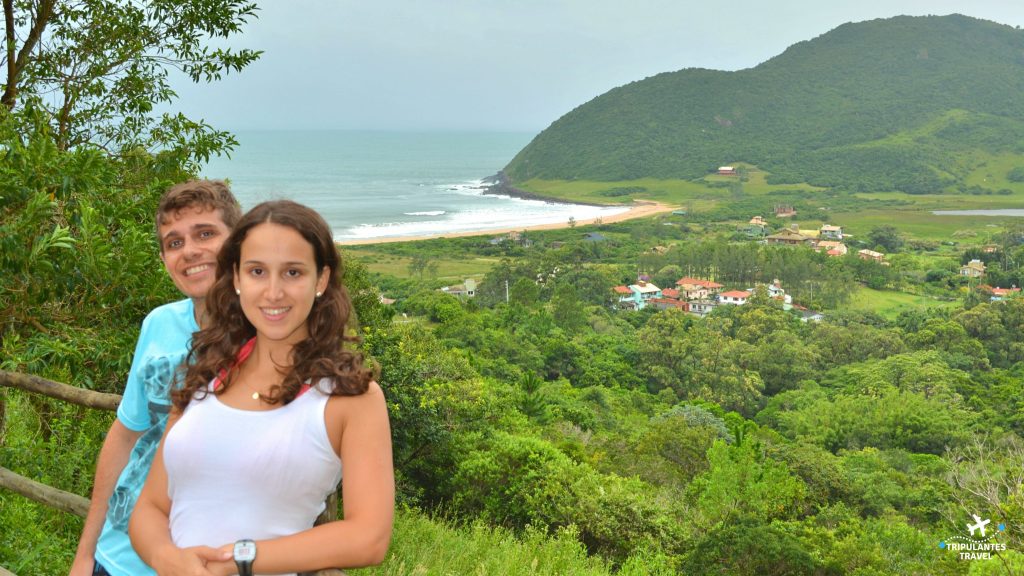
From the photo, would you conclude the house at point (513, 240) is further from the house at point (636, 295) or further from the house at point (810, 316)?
the house at point (810, 316)

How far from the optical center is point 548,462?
389 inches

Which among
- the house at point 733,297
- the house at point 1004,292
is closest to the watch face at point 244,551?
the house at point 733,297

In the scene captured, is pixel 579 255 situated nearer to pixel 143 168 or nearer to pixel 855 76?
pixel 143 168

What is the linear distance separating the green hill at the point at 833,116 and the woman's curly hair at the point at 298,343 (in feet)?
295

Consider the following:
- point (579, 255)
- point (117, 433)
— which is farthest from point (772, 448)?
point (579, 255)

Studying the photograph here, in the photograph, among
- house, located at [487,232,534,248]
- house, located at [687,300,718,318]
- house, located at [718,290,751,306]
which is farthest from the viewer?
house, located at [487,232,534,248]

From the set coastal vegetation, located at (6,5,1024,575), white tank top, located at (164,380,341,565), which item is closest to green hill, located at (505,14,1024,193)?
coastal vegetation, located at (6,5,1024,575)

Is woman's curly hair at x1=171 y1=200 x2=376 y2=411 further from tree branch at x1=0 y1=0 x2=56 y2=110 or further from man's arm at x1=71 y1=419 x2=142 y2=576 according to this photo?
tree branch at x1=0 y1=0 x2=56 y2=110

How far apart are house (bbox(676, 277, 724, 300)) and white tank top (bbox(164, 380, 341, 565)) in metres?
41.3

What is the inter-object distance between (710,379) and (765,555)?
18.0 meters

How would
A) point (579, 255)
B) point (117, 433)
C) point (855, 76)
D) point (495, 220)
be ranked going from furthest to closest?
1. point (855, 76)
2. point (495, 220)
3. point (579, 255)
4. point (117, 433)

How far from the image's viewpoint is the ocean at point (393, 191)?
5459 cm

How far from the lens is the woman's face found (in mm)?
1065

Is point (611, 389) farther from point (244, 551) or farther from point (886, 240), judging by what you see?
point (886, 240)
